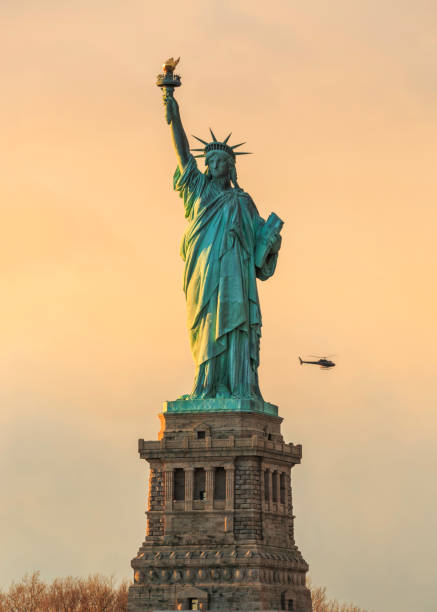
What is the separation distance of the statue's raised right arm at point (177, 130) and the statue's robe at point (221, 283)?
0.32m

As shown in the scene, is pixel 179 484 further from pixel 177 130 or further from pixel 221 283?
pixel 177 130

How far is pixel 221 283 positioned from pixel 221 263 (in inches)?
29.5

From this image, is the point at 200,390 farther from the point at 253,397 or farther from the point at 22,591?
the point at 22,591

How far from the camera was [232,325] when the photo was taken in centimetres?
6988

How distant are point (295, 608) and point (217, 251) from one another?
12293 millimetres

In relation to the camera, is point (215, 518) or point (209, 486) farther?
point (209, 486)

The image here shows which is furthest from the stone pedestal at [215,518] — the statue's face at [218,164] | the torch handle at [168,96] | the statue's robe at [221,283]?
the torch handle at [168,96]

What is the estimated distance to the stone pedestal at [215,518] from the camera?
67375mm

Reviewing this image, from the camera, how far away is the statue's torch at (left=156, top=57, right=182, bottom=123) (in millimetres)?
71562

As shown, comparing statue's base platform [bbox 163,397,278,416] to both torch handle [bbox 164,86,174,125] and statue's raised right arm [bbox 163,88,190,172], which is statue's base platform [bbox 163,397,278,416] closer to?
statue's raised right arm [bbox 163,88,190,172]

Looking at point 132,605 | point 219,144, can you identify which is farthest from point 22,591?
point 219,144

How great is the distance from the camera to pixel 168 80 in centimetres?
7156

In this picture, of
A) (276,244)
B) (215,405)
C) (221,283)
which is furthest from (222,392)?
(276,244)

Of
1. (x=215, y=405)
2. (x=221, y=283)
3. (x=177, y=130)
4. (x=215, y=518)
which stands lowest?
(x=215, y=518)
